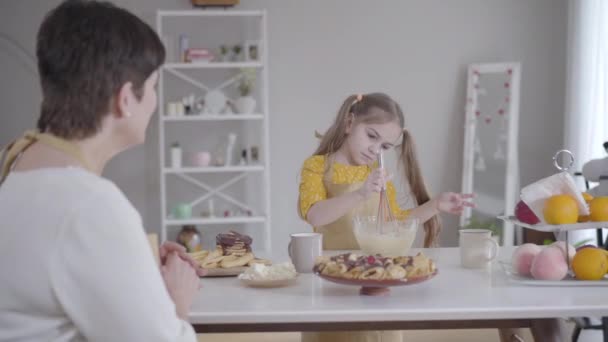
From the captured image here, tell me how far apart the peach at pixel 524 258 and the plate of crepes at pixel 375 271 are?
0.28 metres

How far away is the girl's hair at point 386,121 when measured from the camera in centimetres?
239

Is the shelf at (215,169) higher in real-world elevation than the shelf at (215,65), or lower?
lower

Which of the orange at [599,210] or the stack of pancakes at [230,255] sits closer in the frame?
the orange at [599,210]

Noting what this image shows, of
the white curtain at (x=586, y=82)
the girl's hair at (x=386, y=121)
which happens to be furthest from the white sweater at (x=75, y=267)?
the white curtain at (x=586, y=82)

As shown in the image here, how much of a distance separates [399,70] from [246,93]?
45.2 inches

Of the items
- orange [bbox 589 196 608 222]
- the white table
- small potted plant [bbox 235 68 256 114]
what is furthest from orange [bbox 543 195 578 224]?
small potted plant [bbox 235 68 256 114]

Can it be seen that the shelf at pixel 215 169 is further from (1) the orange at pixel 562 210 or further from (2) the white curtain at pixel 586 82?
(1) the orange at pixel 562 210

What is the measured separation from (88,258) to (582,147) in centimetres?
406

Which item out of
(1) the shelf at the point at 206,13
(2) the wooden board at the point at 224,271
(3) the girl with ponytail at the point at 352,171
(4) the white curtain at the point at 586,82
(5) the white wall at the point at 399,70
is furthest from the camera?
(5) the white wall at the point at 399,70

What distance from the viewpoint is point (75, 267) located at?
3.48 feet

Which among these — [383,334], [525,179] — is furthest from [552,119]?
[383,334]

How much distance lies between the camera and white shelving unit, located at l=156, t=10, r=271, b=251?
501 cm

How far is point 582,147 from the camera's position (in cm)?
455

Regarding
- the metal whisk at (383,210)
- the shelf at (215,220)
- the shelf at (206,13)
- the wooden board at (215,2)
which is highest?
the wooden board at (215,2)
